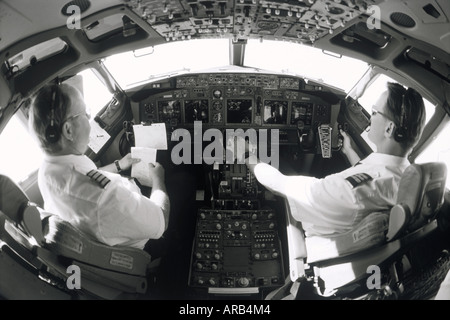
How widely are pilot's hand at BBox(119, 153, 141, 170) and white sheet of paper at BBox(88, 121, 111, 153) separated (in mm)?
151

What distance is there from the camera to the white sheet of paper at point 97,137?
173cm

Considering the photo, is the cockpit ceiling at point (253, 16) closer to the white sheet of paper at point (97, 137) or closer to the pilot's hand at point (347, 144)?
the white sheet of paper at point (97, 137)

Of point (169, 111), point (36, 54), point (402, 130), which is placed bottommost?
point (402, 130)

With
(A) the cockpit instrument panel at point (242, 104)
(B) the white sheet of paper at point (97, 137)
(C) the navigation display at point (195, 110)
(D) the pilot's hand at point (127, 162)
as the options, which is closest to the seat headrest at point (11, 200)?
(B) the white sheet of paper at point (97, 137)

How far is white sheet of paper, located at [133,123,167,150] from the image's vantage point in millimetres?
1879

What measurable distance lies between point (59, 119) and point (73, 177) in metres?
0.27

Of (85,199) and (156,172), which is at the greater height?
(156,172)

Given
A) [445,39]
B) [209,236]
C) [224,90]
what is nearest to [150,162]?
[209,236]

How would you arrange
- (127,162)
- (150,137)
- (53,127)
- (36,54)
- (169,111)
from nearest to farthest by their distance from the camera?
(53,127) < (36,54) < (127,162) < (150,137) < (169,111)

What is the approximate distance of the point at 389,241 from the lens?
Result: 4.25 ft

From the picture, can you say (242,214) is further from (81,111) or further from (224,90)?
(81,111)

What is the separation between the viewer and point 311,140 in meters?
2.41

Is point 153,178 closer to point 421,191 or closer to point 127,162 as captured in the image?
point 127,162

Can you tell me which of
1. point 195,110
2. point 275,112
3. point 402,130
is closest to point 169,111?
point 195,110
